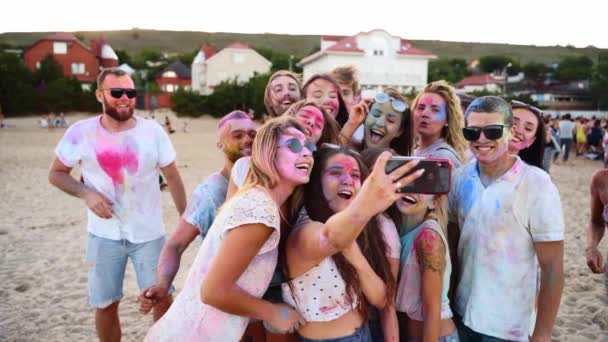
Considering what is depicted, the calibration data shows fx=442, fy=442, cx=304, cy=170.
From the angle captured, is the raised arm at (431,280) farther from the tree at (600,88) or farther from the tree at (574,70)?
the tree at (574,70)

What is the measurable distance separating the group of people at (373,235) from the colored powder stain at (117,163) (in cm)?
113

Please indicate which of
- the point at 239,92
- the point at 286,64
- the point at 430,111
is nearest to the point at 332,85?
the point at 430,111

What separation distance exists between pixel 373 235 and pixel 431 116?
4.32ft

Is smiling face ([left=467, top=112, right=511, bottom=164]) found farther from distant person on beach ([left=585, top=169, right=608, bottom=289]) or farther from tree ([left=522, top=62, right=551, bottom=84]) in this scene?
tree ([left=522, top=62, right=551, bottom=84])

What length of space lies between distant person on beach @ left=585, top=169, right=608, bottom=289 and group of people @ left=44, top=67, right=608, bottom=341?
1.3 inches

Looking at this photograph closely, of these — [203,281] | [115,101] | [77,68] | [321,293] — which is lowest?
[321,293]

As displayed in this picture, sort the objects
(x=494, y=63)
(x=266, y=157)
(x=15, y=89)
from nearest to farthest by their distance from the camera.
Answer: (x=266, y=157)
(x=15, y=89)
(x=494, y=63)

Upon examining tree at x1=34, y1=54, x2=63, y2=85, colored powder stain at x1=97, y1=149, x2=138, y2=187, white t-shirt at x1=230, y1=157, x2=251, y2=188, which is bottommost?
colored powder stain at x1=97, y1=149, x2=138, y2=187

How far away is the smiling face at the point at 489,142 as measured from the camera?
245cm

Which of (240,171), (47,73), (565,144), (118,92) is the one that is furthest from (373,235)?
(47,73)

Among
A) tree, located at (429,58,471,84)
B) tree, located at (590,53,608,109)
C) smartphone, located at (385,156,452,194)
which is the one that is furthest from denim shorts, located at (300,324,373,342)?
tree, located at (590,53,608,109)

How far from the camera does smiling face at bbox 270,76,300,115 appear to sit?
149 inches

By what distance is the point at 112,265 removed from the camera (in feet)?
12.3

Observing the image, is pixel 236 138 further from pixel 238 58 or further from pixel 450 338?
pixel 238 58
